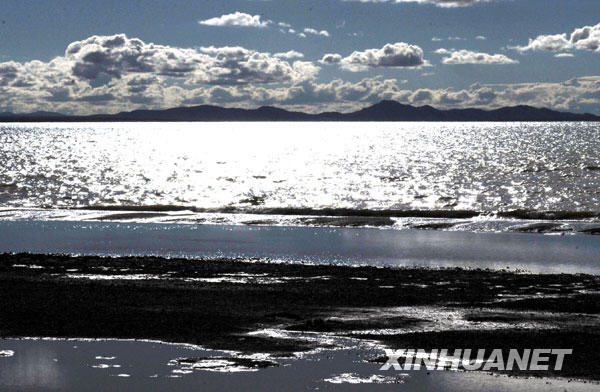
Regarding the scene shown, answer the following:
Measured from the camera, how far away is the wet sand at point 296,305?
722 inches

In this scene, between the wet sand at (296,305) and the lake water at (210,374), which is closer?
the lake water at (210,374)

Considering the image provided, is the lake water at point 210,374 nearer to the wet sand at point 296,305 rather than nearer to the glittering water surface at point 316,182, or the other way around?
the wet sand at point 296,305

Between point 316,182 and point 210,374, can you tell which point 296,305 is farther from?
point 316,182

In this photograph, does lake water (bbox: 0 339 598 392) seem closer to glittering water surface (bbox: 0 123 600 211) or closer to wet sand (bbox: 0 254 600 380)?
wet sand (bbox: 0 254 600 380)

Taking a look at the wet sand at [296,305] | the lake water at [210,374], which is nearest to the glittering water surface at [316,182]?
the wet sand at [296,305]

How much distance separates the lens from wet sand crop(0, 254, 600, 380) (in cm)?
1834

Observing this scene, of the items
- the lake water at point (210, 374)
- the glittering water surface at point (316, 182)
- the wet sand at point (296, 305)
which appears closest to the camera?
the lake water at point (210, 374)

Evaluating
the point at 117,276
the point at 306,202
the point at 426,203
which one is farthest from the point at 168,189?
the point at 117,276

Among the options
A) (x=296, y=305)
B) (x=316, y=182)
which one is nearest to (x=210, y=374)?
(x=296, y=305)

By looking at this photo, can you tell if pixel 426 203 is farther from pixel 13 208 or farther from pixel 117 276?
pixel 117 276

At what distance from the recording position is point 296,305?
22.2 m

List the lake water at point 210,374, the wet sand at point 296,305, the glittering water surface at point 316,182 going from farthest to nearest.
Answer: the glittering water surface at point 316,182 < the wet sand at point 296,305 < the lake water at point 210,374

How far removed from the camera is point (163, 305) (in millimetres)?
22109

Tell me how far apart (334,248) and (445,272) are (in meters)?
9.08
